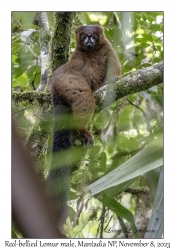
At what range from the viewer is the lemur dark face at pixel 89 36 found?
8.56ft

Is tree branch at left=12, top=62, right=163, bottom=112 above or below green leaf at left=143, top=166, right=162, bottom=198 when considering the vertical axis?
above

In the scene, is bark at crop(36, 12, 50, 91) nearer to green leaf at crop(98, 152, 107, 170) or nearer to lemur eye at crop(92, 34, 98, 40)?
lemur eye at crop(92, 34, 98, 40)

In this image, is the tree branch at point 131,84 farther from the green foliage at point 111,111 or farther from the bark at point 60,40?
the bark at point 60,40

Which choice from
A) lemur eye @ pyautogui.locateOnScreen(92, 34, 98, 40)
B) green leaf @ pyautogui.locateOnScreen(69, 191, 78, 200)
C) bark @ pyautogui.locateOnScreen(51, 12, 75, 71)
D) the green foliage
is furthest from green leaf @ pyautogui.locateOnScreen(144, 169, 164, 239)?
lemur eye @ pyautogui.locateOnScreen(92, 34, 98, 40)

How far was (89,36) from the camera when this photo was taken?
8.84ft

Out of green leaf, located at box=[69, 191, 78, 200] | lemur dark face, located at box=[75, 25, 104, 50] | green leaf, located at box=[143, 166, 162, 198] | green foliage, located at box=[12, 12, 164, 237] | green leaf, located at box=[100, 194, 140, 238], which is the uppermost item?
lemur dark face, located at box=[75, 25, 104, 50]

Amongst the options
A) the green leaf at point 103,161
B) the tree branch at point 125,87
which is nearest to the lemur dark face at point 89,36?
the tree branch at point 125,87

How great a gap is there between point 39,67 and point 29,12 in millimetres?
1068

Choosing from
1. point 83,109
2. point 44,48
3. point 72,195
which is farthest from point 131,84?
point 44,48

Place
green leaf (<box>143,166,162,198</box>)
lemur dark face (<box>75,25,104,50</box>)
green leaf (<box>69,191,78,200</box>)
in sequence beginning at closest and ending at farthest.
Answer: green leaf (<box>143,166,162,198</box>) → green leaf (<box>69,191,78,200</box>) → lemur dark face (<box>75,25,104,50</box>)

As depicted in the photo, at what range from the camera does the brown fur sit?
2.35m

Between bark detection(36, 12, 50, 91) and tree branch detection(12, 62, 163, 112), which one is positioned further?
bark detection(36, 12, 50, 91)

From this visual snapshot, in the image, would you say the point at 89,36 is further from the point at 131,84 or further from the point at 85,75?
the point at 131,84

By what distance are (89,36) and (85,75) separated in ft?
1.16
